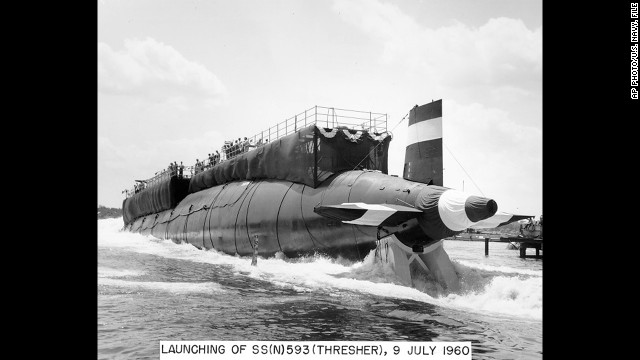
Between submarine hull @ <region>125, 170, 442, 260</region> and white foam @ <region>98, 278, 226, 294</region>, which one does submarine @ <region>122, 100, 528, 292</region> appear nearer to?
submarine hull @ <region>125, 170, 442, 260</region>

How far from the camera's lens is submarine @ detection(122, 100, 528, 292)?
12.6 metres

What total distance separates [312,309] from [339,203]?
558 centimetres

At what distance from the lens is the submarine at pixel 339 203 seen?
497 inches

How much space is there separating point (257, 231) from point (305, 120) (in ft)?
15.0

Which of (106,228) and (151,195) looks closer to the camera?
(151,195)

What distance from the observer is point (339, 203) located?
16109 mm
